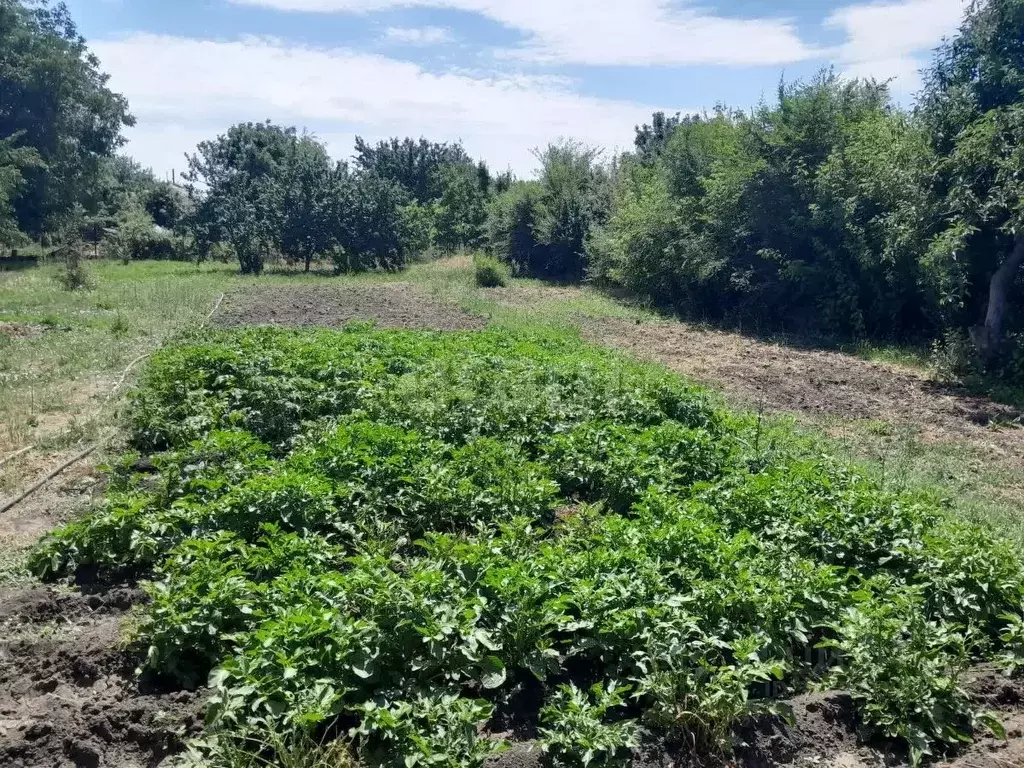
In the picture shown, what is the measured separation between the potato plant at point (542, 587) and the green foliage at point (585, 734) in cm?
1

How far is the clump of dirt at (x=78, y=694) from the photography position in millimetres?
3822

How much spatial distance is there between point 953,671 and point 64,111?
1637 inches

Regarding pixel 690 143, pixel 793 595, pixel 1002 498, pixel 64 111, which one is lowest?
pixel 1002 498

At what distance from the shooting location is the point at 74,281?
940 inches

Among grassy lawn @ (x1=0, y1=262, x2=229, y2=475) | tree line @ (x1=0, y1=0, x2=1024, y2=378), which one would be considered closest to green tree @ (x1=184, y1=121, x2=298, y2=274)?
tree line @ (x1=0, y1=0, x2=1024, y2=378)

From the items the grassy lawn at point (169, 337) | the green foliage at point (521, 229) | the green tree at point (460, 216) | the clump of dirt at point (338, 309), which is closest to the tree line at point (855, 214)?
the grassy lawn at point (169, 337)

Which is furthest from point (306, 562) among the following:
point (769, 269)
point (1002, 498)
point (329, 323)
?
point (769, 269)

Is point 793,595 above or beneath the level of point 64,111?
beneath

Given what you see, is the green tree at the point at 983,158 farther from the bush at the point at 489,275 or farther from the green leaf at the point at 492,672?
the bush at the point at 489,275

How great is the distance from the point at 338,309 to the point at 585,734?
17.6 metres

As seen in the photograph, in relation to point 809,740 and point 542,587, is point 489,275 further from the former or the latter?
point 809,740

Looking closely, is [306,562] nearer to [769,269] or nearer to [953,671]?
[953,671]

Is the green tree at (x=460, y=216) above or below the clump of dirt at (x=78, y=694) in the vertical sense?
above

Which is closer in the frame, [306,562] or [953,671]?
[953,671]
